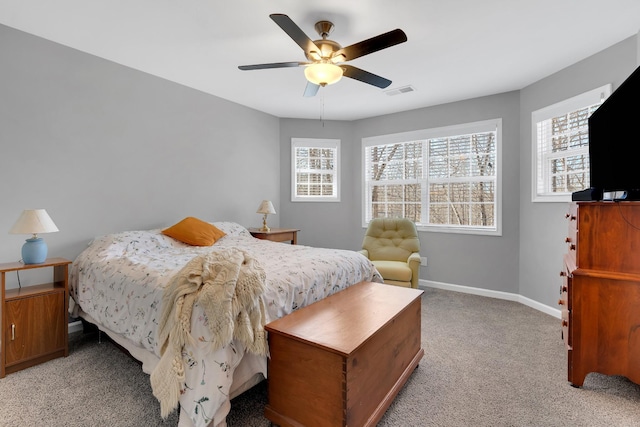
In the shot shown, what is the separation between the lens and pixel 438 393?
1.88 m

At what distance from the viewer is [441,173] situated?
14.1 ft

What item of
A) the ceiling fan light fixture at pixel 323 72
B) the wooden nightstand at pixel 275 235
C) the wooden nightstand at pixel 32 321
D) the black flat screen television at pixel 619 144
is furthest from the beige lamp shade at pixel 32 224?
the black flat screen television at pixel 619 144

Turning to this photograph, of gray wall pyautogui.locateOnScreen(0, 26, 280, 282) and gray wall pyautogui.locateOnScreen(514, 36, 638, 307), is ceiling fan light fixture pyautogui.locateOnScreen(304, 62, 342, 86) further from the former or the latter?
gray wall pyautogui.locateOnScreen(514, 36, 638, 307)

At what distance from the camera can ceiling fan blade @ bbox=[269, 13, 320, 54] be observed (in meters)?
1.71

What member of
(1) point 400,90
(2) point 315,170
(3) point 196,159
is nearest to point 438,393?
(1) point 400,90

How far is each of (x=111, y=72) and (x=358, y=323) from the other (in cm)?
334

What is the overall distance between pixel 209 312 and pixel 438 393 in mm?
1490

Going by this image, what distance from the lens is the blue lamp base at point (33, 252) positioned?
2244 millimetres

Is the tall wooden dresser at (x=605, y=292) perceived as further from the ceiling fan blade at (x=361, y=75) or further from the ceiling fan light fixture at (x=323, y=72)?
the ceiling fan light fixture at (x=323, y=72)

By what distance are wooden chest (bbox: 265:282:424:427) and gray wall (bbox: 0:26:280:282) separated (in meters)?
2.42

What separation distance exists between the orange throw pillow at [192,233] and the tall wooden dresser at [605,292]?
3.12 m

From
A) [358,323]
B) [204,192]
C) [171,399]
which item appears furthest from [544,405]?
[204,192]

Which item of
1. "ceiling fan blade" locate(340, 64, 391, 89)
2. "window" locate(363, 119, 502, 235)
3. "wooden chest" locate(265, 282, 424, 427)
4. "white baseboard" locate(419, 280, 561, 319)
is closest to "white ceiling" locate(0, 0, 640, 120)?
"ceiling fan blade" locate(340, 64, 391, 89)

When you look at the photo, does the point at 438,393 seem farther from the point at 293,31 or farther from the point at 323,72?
the point at 293,31
